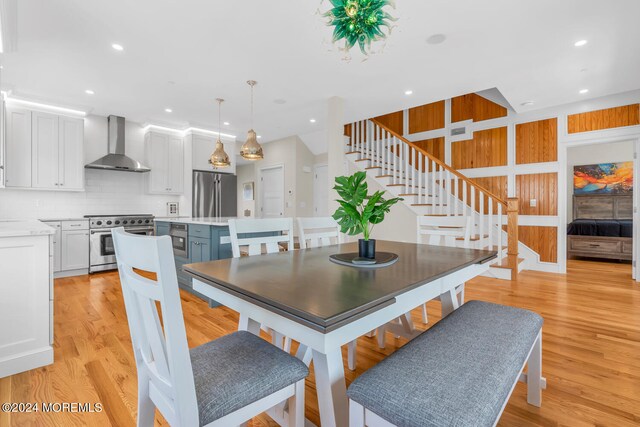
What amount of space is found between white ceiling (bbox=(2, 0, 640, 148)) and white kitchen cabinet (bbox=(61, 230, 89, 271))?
2024 millimetres

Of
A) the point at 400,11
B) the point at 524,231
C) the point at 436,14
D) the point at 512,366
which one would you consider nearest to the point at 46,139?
the point at 400,11

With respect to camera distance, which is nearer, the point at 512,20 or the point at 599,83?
the point at 512,20

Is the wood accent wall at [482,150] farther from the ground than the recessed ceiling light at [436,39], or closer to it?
closer to it

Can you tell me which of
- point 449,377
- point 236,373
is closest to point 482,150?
point 449,377

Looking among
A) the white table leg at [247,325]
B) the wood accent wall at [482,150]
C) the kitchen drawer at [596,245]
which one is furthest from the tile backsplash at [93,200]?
the kitchen drawer at [596,245]

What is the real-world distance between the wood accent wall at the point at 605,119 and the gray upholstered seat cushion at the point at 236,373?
560 centimetres

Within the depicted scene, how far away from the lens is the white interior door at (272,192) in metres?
6.88

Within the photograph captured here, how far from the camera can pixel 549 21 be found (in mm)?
2477

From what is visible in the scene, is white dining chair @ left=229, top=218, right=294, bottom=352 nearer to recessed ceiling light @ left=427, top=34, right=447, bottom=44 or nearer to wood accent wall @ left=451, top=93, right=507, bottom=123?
recessed ceiling light @ left=427, top=34, right=447, bottom=44

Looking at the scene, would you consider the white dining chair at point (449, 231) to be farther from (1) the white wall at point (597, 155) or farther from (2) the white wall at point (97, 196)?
(1) the white wall at point (597, 155)

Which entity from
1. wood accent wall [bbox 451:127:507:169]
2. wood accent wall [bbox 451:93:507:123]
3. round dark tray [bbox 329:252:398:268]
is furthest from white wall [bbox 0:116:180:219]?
wood accent wall [bbox 451:93:507:123]

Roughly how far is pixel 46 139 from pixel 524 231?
7.84 meters

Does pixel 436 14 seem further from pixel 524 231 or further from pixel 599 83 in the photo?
pixel 524 231

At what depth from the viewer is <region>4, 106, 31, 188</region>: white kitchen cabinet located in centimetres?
408
